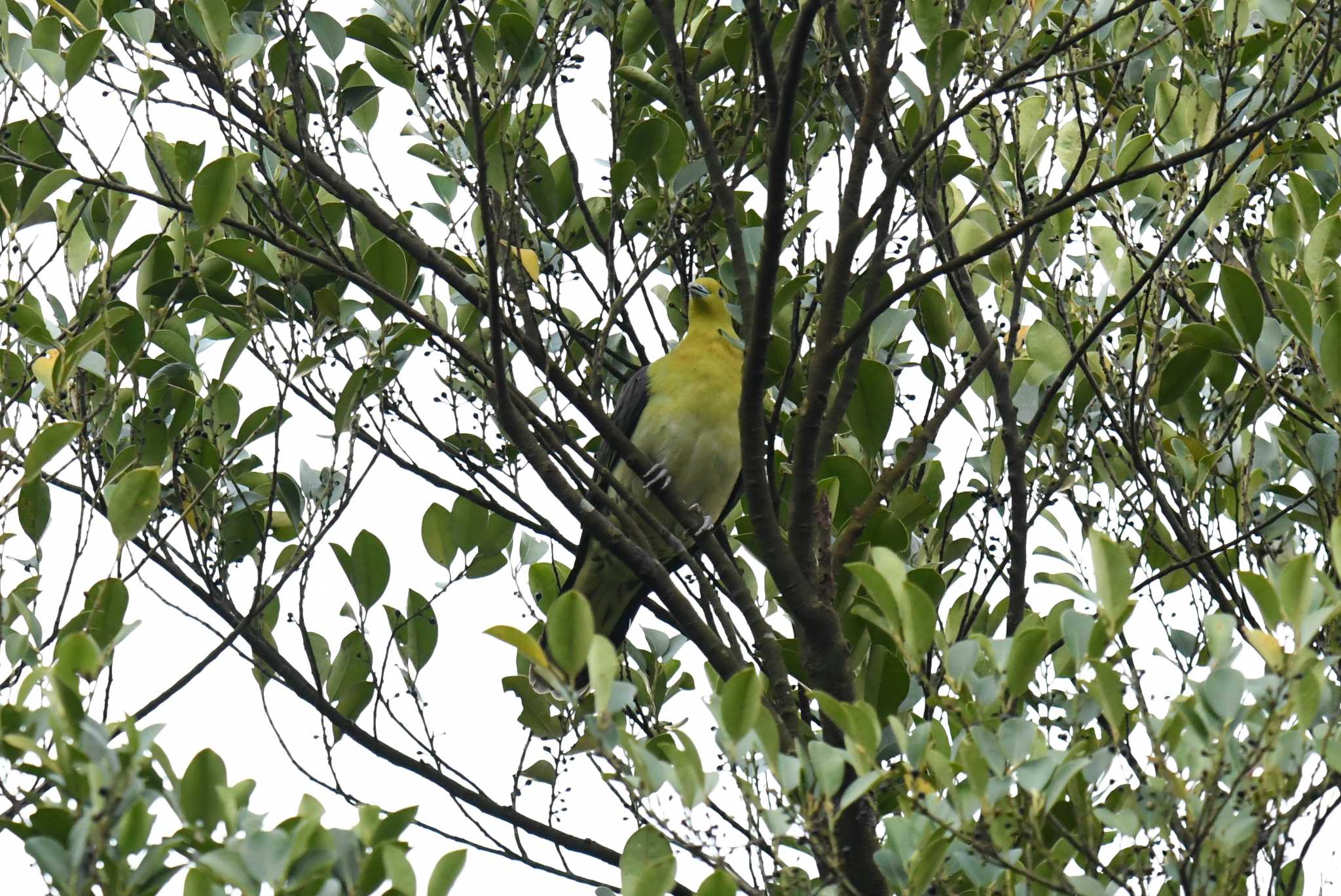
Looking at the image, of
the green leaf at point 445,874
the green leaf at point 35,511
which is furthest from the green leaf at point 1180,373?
the green leaf at point 35,511

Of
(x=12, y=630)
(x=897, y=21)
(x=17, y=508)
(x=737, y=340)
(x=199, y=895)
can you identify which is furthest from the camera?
(x=737, y=340)

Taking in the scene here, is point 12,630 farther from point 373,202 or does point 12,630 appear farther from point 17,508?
point 373,202

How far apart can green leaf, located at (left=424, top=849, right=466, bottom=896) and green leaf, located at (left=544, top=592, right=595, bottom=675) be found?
311mm

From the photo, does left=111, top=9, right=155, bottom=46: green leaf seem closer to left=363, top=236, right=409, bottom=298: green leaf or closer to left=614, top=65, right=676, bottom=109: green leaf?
left=363, top=236, right=409, bottom=298: green leaf

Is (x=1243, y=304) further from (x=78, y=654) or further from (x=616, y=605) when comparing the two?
(x=616, y=605)

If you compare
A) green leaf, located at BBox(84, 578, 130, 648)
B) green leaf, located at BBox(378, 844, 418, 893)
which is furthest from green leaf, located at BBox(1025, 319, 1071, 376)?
green leaf, located at BBox(378, 844, 418, 893)

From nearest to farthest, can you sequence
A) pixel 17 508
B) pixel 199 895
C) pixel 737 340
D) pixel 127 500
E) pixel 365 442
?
pixel 199 895, pixel 127 500, pixel 17 508, pixel 365 442, pixel 737 340

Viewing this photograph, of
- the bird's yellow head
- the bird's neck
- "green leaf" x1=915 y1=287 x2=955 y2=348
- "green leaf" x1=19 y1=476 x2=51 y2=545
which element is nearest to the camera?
"green leaf" x1=19 y1=476 x2=51 y2=545

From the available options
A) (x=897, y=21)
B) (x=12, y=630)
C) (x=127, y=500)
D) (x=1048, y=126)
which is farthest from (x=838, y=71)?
(x=12, y=630)

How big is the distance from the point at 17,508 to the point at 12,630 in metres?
0.93

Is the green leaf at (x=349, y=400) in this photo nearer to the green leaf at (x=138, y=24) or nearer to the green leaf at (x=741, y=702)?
the green leaf at (x=138, y=24)

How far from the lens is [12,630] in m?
2.45

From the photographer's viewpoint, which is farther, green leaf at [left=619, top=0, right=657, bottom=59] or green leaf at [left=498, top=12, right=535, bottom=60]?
green leaf at [left=619, top=0, right=657, bottom=59]

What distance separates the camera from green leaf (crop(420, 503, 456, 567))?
432 centimetres
